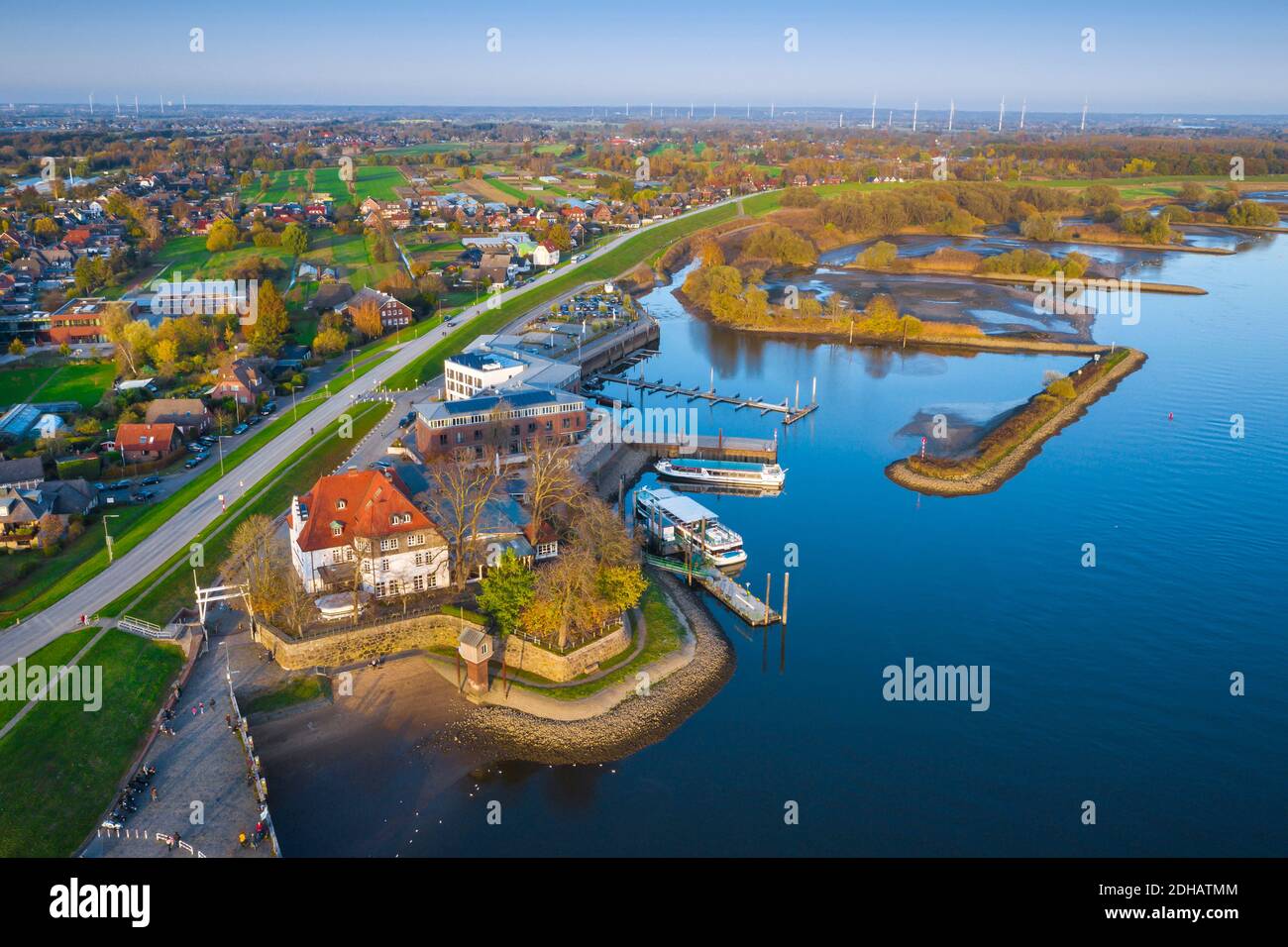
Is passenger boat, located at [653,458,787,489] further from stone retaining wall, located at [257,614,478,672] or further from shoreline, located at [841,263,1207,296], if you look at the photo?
shoreline, located at [841,263,1207,296]

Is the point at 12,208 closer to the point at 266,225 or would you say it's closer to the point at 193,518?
the point at 266,225

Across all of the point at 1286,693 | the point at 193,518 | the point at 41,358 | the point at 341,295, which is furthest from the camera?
the point at 341,295

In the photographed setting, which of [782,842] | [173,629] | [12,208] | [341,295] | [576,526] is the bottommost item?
[782,842]

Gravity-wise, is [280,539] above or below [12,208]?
below

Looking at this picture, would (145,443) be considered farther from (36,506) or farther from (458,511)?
(458,511)

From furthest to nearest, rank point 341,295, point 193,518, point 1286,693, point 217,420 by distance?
point 341,295
point 217,420
point 193,518
point 1286,693

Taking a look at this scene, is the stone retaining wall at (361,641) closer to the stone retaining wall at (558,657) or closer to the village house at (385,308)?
the stone retaining wall at (558,657)

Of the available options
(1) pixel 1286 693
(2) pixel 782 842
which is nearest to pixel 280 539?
(2) pixel 782 842

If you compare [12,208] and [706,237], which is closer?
[12,208]
